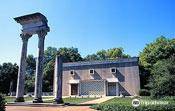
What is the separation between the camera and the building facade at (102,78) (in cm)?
4256

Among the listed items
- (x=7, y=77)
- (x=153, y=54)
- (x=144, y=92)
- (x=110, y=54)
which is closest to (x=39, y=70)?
(x=144, y=92)

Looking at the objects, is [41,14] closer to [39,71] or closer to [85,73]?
[39,71]

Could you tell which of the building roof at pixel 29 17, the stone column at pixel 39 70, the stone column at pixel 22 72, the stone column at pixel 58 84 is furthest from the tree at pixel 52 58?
the stone column at pixel 58 84

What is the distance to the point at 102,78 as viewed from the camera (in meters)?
45.1

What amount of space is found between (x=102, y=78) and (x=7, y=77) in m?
26.1

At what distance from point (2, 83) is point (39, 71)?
111ft

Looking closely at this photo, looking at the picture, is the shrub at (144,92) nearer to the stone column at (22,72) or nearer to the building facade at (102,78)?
the building facade at (102,78)

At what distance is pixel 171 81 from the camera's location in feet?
86.5

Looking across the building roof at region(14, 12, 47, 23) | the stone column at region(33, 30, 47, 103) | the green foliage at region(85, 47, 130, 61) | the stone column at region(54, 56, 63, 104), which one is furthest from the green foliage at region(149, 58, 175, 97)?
the green foliage at region(85, 47, 130, 61)

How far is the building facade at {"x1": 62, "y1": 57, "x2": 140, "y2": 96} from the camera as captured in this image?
42.6 metres

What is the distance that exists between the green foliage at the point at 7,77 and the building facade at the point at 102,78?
16.5 m

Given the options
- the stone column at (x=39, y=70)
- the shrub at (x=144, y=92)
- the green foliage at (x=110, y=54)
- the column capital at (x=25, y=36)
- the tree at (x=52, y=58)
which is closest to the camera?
the stone column at (x=39, y=70)

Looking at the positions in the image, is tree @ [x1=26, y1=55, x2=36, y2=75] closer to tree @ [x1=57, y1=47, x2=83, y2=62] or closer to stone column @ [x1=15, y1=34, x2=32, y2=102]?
tree @ [x1=57, y1=47, x2=83, y2=62]

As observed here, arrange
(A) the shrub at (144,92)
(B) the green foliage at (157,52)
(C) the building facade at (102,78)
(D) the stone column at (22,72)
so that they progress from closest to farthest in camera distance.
A: (D) the stone column at (22,72) → (A) the shrub at (144,92) → (C) the building facade at (102,78) → (B) the green foliage at (157,52)
